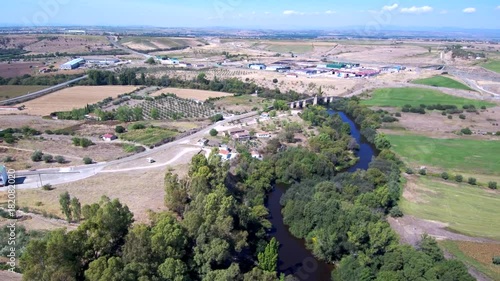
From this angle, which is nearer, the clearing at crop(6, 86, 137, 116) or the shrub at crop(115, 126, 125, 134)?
the shrub at crop(115, 126, 125, 134)

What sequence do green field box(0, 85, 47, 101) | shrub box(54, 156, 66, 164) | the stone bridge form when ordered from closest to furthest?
shrub box(54, 156, 66, 164), the stone bridge, green field box(0, 85, 47, 101)

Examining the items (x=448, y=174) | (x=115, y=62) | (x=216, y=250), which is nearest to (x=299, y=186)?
(x=216, y=250)

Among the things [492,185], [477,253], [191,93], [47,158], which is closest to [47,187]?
[47,158]

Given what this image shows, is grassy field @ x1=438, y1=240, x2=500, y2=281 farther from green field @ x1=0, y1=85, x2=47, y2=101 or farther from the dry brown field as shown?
the dry brown field

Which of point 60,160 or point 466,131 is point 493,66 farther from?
point 60,160

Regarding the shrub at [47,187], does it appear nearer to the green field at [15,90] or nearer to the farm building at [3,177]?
the farm building at [3,177]

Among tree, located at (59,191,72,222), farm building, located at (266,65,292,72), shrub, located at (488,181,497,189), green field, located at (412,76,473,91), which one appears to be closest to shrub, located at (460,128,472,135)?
shrub, located at (488,181,497,189)

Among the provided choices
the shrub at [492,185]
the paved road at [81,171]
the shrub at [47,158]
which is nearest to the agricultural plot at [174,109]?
the paved road at [81,171]

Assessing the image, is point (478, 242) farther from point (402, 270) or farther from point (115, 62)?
point (115, 62)
